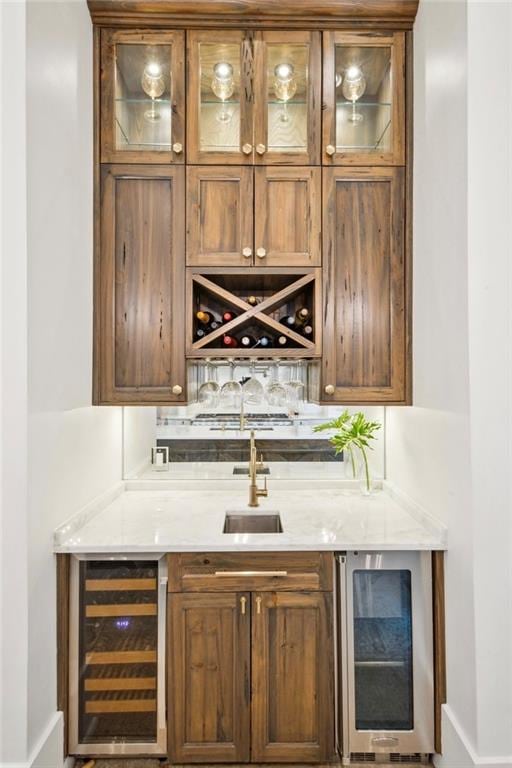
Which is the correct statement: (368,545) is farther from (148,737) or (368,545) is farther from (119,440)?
(119,440)

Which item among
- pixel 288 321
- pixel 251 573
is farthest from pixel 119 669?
pixel 288 321

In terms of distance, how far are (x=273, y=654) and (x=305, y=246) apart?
1664mm

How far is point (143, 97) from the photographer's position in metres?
2.10

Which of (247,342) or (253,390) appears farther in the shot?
(253,390)

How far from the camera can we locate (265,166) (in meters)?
2.07

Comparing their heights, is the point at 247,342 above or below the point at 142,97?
below

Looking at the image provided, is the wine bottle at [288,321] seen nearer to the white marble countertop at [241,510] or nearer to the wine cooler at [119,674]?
the white marble countertop at [241,510]

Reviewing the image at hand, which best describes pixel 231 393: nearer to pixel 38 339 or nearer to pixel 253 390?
pixel 253 390

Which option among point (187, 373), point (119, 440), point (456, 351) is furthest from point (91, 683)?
point (456, 351)

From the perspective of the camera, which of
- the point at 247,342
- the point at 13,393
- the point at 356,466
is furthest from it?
the point at 356,466

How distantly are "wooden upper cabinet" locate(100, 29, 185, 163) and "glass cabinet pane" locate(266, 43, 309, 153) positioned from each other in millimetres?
392

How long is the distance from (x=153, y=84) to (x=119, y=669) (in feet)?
8.01

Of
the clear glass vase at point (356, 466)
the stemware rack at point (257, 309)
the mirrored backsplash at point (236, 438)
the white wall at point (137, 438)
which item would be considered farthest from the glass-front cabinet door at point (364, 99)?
the white wall at point (137, 438)

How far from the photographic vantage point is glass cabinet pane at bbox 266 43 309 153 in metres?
2.08
